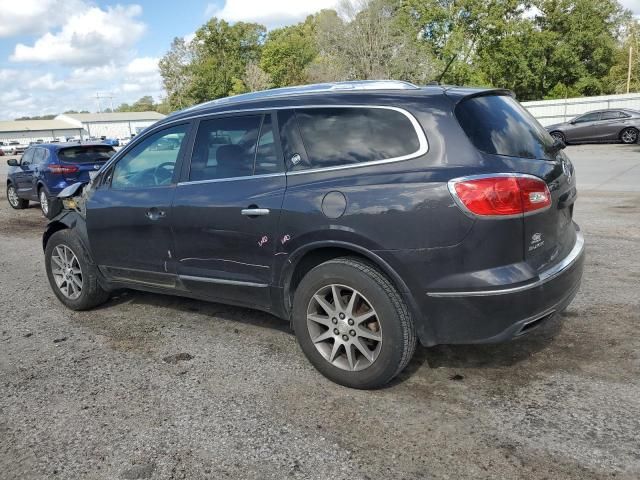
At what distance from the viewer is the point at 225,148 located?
156 inches

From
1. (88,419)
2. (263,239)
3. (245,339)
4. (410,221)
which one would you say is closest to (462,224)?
(410,221)

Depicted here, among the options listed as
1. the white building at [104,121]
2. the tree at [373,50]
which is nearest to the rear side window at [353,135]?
the tree at [373,50]

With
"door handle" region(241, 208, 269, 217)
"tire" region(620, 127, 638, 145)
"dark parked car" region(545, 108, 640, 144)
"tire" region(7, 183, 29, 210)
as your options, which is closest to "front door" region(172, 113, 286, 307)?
"door handle" region(241, 208, 269, 217)

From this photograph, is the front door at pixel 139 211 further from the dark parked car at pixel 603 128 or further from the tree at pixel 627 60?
the tree at pixel 627 60

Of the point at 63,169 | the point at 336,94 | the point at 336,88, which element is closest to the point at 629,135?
the point at 63,169

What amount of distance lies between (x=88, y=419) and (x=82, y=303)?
211 cm

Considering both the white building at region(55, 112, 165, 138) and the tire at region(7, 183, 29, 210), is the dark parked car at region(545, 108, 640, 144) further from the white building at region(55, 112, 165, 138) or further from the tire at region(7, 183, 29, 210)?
the white building at region(55, 112, 165, 138)

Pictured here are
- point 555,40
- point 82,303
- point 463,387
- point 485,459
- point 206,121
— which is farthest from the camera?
point 555,40

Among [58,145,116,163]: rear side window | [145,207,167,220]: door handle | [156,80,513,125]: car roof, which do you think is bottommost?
[145,207,167,220]: door handle

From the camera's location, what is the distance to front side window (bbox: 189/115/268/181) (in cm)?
381

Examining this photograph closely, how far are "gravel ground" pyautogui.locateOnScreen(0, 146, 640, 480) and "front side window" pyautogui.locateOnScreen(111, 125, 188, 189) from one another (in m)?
1.24

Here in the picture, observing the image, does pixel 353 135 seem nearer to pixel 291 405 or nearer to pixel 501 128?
pixel 501 128

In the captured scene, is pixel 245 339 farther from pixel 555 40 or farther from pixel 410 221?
pixel 555 40

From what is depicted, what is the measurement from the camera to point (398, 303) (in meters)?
3.15
